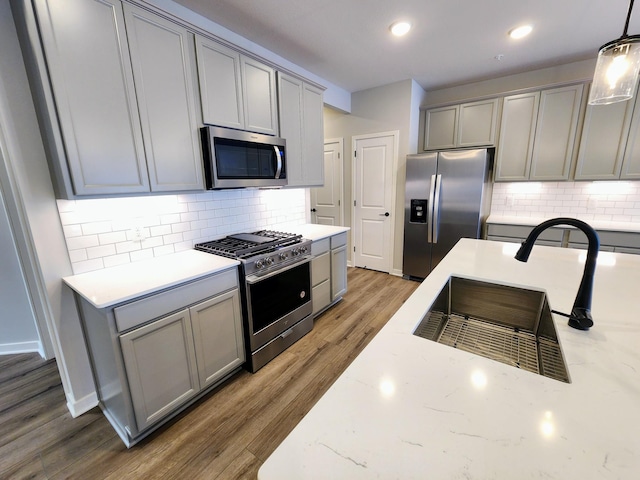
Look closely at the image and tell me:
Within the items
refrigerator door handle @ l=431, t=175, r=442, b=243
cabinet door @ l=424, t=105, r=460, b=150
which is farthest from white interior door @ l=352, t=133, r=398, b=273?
refrigerator door handle @ l=431, t=175, r=442, b=243

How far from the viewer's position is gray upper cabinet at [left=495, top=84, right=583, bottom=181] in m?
3.09

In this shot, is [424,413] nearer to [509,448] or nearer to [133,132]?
[509,448]

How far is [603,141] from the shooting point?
9.79 feet

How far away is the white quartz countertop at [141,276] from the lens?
1441mm

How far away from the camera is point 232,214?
103 inches

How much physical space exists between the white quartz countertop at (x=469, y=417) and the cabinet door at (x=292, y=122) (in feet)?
6.99

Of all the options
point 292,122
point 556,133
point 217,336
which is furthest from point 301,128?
point 556,133

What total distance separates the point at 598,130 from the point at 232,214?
13.1ft

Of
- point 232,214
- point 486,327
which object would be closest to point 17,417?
point 232,214

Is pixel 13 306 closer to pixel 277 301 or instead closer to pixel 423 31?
pixel 277 301

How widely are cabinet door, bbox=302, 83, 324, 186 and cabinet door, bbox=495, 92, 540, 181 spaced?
2.31m

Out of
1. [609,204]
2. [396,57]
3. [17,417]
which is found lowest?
[17,417]

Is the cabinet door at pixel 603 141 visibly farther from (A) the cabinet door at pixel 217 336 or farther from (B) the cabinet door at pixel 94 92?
(B) the cabinet door at pixel 94 92

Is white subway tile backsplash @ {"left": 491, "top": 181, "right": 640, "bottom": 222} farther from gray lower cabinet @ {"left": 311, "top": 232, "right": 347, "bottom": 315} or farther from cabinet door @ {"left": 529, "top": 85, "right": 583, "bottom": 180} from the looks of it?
gray lower cabinet @ {"left": 311, "top": 232, "right": 347, "bottom": 315}
